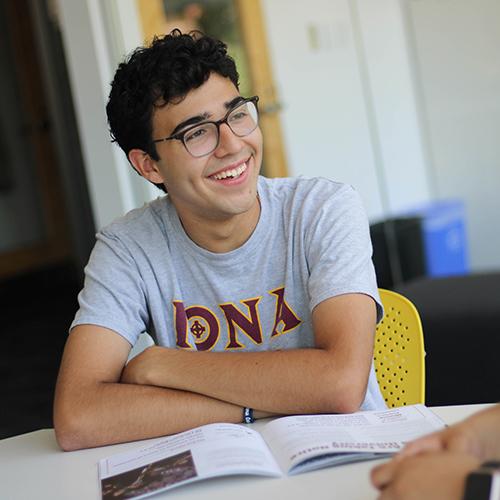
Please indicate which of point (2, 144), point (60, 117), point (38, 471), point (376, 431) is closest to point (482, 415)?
point (376, 431)

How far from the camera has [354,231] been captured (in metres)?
1.77

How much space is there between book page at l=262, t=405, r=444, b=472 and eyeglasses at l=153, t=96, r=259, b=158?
0.63 meters

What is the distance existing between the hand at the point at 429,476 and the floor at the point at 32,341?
116 inches

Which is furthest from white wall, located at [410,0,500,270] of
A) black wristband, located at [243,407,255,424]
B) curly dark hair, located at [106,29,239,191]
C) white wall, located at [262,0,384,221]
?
black wristband, located at [243,407,255,424]

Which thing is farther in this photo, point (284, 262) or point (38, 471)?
point (284, 262)

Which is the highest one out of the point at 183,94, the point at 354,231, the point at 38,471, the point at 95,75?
the point at 95,75

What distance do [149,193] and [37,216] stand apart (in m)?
4.60

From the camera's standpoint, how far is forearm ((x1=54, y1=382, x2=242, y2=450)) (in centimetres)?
150

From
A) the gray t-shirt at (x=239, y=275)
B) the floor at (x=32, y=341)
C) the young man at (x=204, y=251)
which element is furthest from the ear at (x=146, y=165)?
the floor at (x=32, y=341)

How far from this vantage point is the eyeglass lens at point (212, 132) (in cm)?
181

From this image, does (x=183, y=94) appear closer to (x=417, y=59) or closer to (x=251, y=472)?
(x=251, y=472)

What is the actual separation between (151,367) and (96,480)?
30cm

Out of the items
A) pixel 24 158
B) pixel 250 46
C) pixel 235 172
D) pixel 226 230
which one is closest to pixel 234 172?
pixel 235 172

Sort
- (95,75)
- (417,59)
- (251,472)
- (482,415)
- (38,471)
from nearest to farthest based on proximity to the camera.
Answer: (482,415) → (251,472) → (38,471) → (95,75) → (417,59)
